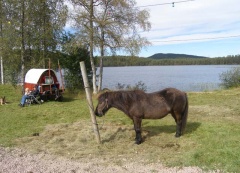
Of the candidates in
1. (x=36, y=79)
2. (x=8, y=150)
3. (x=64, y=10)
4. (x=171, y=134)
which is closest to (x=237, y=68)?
(x=64, y=10)

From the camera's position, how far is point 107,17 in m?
16.0

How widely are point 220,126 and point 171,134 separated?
147 centimetres

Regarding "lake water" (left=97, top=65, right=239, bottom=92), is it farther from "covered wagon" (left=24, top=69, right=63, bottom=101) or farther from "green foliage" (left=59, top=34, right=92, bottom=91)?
"covered wagon" (left=24, top=69, right=63, bottom=101)

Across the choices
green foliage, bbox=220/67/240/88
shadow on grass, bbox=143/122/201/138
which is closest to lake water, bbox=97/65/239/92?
green foliage, bbox=220/67/240/88

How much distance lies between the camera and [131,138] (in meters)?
6.86

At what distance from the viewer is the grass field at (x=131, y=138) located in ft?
17.3

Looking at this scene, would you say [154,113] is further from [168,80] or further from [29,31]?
[168,80]

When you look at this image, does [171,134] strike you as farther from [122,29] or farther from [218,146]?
[122,29]

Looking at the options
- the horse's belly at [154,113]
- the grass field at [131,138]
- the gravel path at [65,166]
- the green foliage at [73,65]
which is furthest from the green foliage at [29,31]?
the gravel path at [65,166]

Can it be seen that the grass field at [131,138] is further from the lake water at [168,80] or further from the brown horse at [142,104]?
the lake water at [168,80]

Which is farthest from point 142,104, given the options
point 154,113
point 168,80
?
point 168,80

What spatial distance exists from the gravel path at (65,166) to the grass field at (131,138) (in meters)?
0.22

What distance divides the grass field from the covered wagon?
12.3ft

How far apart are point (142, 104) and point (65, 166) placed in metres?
2.38
